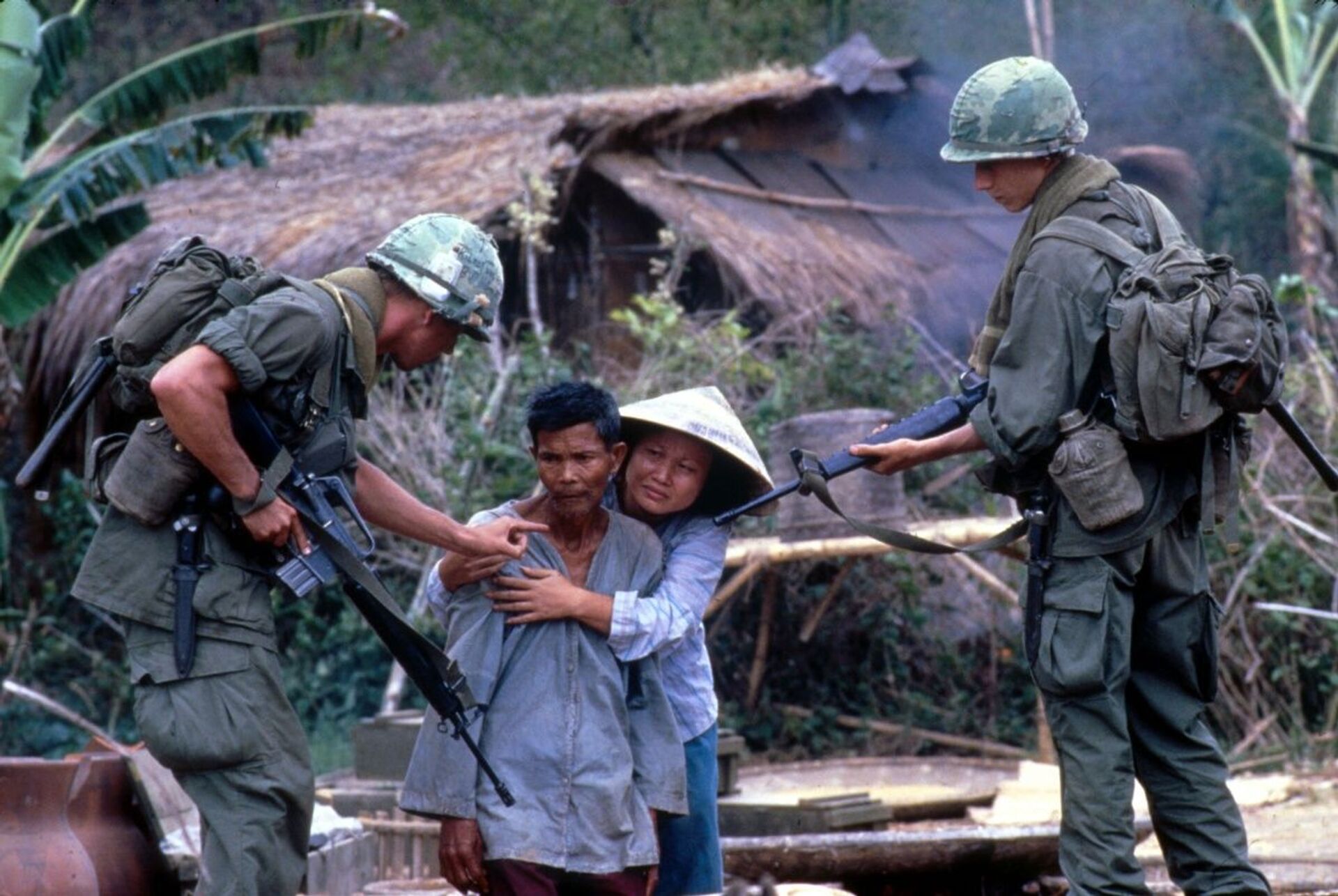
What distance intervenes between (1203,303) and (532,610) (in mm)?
1797

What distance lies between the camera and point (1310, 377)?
9898mm

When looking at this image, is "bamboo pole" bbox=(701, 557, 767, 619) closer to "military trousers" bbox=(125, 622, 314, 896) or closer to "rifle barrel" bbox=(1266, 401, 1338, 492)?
"rifle barrel" bbox=(1266, 401, 1338, 492)

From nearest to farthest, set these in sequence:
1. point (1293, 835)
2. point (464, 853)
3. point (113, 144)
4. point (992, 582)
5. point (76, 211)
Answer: point (464, 853)
point (1293, 835)
point (992, 582)
point (76, 211)
point (113, 144)

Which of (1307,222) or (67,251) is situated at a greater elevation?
(67,251)

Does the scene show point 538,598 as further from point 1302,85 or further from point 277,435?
point 1302,85

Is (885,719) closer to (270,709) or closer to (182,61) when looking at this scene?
(182,61)

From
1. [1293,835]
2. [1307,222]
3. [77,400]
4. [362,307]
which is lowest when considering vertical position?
[1293,835]

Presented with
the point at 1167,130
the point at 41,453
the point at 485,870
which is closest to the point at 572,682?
the point at 485,870

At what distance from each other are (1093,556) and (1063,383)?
1.46 feet

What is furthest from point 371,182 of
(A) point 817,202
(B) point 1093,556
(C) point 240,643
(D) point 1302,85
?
(B) point 1093,556

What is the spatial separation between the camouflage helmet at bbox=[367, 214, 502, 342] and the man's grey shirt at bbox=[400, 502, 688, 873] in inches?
21.1

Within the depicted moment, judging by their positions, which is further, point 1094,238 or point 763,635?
point 763,635

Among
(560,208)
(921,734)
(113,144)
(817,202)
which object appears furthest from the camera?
(817,202)

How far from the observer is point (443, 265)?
4.34 meters
